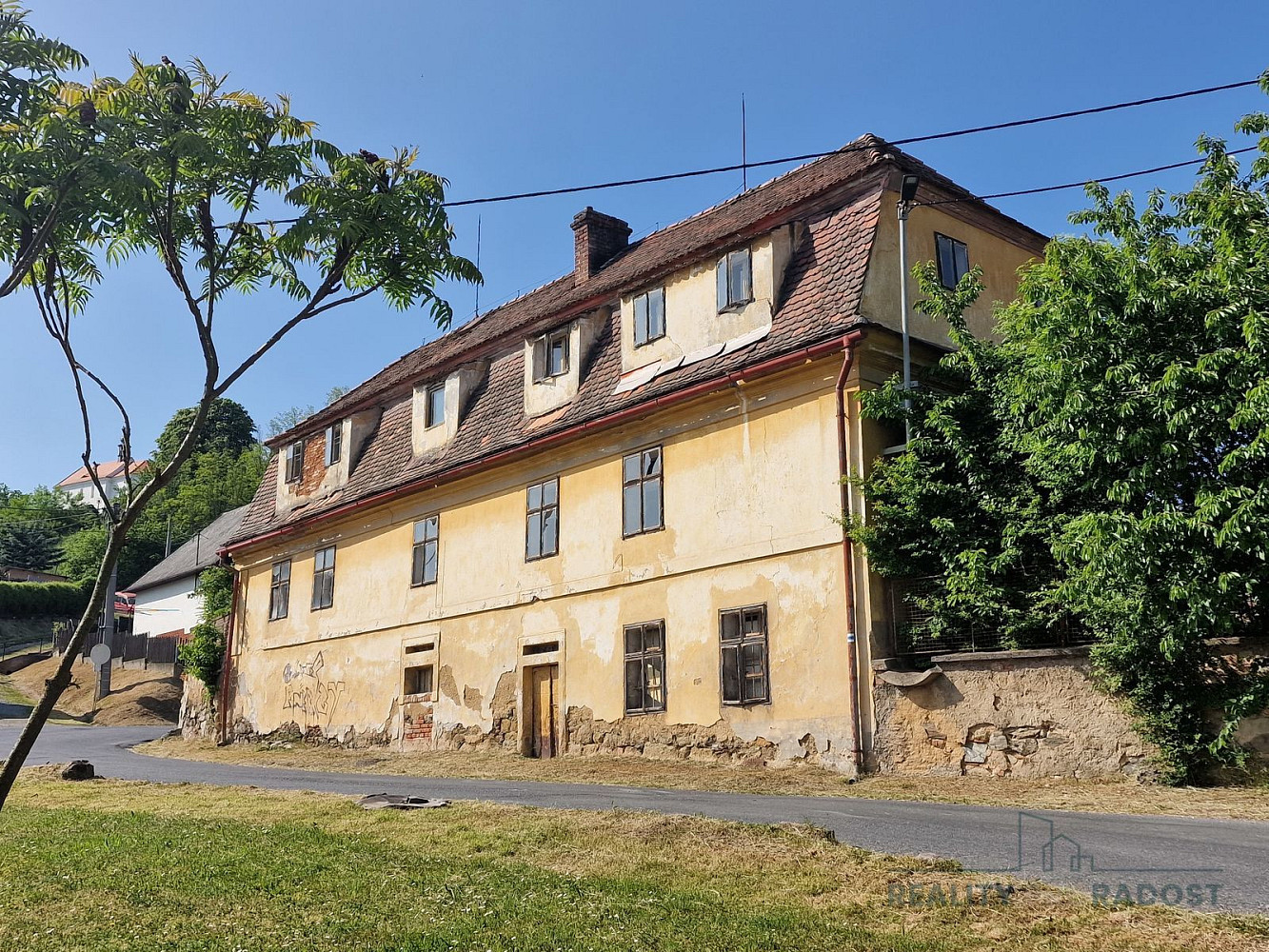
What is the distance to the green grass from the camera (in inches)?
216

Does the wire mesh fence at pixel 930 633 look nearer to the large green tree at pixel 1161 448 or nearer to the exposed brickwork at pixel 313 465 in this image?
the large green tree at pixel 1161 448

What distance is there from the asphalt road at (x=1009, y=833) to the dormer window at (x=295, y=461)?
12060 millimetres


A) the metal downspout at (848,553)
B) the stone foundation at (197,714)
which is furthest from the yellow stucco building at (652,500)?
the stone foundation at (197,714)

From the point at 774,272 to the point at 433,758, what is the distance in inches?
369

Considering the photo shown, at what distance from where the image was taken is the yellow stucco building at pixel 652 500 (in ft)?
48.6

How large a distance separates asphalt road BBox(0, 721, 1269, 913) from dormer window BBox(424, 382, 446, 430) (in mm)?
8914

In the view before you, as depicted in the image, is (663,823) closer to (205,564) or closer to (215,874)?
(215,874)

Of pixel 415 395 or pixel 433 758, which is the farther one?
pixel 415 395

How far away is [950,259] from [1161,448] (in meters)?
6.30

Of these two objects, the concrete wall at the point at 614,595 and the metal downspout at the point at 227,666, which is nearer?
the concrete wall at the point at 614,595

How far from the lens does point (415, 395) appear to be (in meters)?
22.9

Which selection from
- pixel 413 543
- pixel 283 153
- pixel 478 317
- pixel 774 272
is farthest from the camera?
pixel 478 317

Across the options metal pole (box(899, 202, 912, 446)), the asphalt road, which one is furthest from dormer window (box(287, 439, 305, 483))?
metal pole (box(899, 202, 912, 446))

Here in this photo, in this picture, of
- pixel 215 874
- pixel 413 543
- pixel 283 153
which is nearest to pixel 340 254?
pixel 283 153
